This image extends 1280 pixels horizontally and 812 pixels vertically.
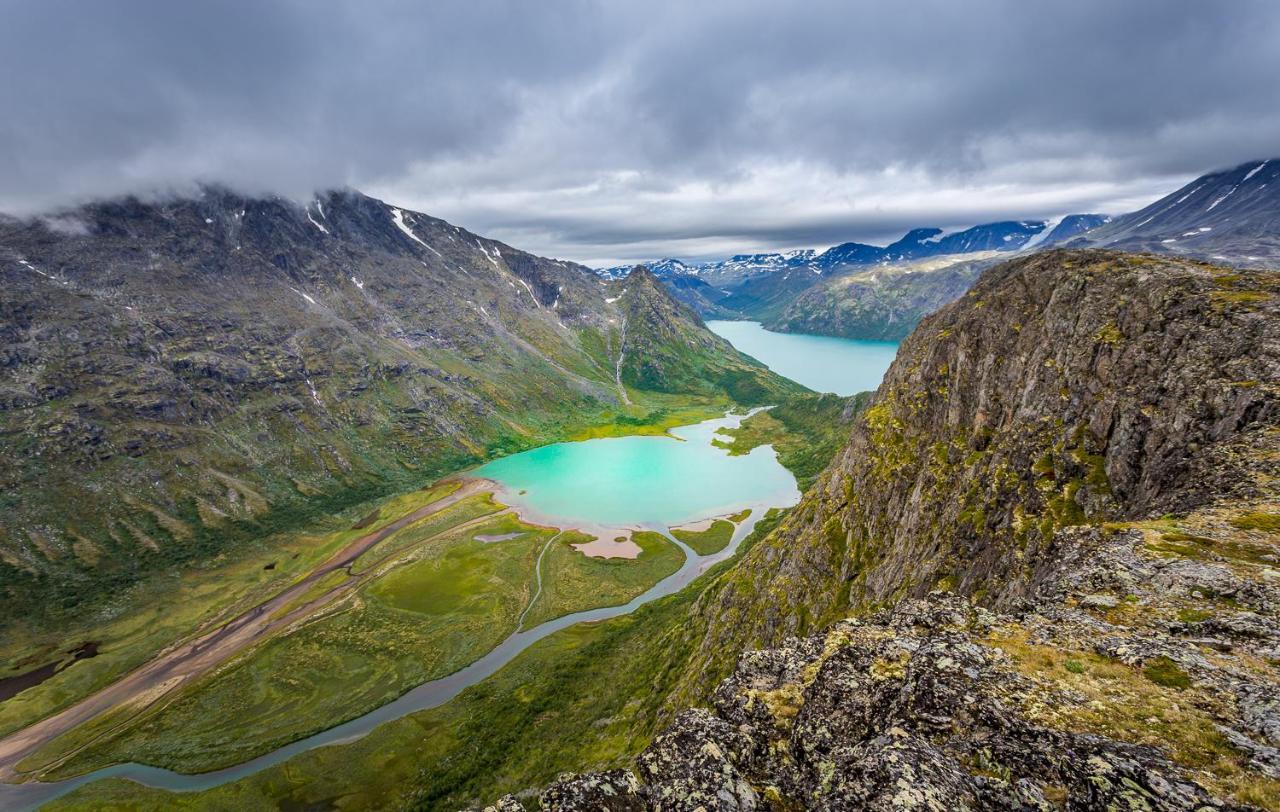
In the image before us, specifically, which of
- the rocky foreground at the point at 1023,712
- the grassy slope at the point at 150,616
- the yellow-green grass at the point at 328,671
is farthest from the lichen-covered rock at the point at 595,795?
the grassy slope at the point at 150,616

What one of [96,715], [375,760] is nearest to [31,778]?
[96,715]

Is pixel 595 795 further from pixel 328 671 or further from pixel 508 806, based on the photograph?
pixel 328 671

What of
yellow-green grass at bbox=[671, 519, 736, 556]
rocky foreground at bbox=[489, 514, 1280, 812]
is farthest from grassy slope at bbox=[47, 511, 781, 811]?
yellow-green grass at bbox=[671, 519, 736, 556]

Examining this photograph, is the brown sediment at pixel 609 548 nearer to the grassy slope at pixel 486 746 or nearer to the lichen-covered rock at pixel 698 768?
the grassy slope at pixel 486 746

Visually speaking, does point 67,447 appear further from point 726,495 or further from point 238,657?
Answer: point 726,495

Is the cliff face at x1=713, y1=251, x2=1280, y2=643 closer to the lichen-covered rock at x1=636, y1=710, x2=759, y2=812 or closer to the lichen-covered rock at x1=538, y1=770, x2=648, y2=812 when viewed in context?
the lichen-covered rock at x1=636, y1=710, x2=759, y2=812

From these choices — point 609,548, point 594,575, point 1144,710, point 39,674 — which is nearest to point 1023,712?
point 1144,710
